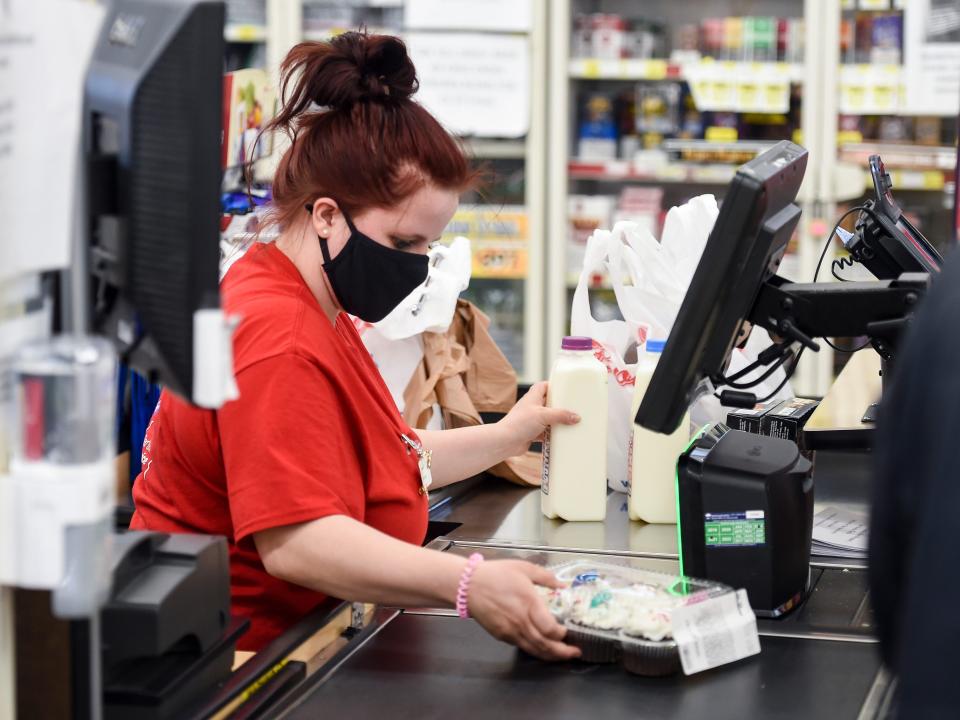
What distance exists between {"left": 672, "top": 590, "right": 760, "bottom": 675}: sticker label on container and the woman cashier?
0.42ft

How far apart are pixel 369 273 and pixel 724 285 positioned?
53cm

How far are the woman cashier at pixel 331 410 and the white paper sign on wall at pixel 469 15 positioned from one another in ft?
9.55

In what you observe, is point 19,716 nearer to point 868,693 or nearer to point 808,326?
point 868,693

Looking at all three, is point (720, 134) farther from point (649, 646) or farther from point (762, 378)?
point (649, 646)

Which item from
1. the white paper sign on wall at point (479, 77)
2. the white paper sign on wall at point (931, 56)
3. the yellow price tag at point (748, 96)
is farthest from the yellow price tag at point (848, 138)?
the white paper sign on wall at point (479, 77)

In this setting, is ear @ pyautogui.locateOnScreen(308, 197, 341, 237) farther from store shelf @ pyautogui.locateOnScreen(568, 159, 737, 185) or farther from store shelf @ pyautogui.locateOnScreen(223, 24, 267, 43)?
store shelf @ pyautogui.locateOnScreen(223, 24, 267, 43)

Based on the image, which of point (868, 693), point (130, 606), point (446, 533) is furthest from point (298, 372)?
point (868, 693)

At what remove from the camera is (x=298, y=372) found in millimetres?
1519

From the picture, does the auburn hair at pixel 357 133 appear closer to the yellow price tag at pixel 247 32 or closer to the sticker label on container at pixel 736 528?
the sticker label on container at pixel 736 528

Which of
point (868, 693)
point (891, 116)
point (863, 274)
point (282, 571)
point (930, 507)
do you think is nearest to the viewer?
point (930, 507)

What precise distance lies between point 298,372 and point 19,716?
0.52 metres

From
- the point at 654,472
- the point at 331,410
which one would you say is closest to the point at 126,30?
the point at 331,410

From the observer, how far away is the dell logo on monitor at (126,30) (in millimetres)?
991

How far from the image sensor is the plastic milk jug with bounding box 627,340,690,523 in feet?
6.61
